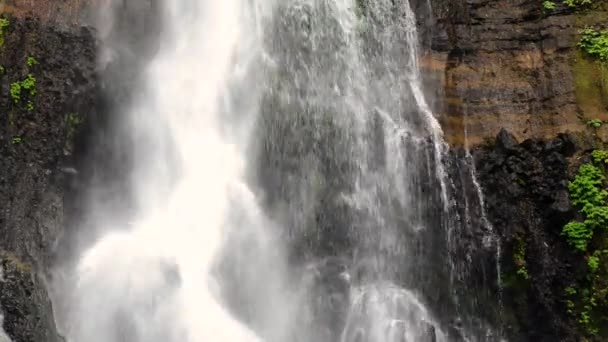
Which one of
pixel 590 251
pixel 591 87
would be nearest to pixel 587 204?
pixel 590 251

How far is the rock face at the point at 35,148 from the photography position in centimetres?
1124

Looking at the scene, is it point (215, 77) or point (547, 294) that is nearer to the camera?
point (547, 294)

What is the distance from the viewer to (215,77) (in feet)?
48.1

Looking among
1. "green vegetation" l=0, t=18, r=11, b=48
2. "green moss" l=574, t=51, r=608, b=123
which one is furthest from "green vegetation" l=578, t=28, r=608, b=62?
"green vegetation" l=0, t=18, r=11, b=48

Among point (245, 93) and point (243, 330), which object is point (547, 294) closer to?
point (243, 330)

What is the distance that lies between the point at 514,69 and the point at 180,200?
7.29 metres

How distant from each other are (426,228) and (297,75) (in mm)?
3915

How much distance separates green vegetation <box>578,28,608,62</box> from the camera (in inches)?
578

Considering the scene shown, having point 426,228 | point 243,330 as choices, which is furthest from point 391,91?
point 243,330

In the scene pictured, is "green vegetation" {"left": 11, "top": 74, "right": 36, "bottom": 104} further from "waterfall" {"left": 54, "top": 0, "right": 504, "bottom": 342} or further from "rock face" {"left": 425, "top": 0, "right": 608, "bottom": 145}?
"rock face" {"left": 425, "top": 0, "right": 608, "bottom": 145}

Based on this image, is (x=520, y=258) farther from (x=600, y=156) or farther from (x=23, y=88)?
(x=23, y=88)

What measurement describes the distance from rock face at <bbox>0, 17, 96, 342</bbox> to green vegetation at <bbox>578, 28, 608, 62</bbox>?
9597 mm

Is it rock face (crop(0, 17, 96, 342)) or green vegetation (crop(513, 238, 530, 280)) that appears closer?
rock face (crop(0, 17, 96, 342))

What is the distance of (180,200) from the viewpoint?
13.6 m
